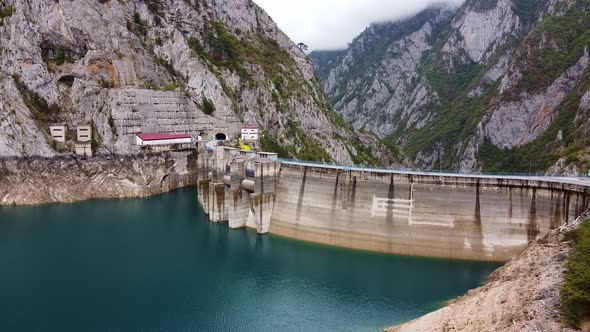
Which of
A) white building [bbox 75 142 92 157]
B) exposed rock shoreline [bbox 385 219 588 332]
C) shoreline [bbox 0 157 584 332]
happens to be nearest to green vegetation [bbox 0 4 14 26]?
white building [bbox 75 142 92 157]

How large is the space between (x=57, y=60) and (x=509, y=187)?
248 ft

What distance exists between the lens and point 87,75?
266 feet

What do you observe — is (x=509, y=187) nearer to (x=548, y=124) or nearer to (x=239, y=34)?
(x=239, y=34)

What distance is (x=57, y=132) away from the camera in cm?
7369

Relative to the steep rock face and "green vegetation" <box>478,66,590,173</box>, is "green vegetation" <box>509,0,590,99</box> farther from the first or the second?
the steep rock face

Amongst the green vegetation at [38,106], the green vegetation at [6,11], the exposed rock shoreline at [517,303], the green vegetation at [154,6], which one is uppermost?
the green vegetation at [154,6]

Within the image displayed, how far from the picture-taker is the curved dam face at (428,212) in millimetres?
43156

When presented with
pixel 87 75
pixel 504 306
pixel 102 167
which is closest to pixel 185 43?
pixel 87 75

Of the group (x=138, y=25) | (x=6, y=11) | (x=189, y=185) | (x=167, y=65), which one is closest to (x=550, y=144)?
(x=189, y=185)

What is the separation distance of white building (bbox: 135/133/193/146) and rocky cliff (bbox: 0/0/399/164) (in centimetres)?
157

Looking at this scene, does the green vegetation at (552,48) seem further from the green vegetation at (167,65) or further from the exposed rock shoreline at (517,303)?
the exposed rock shoreline at (517,303)

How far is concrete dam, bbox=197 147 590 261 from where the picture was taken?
43312 mm

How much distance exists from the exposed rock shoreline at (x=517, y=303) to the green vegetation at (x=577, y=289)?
1.71ft

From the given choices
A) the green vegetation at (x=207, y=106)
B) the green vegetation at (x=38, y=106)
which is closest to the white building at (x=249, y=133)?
the green vegetation at (x=207, y=106)
